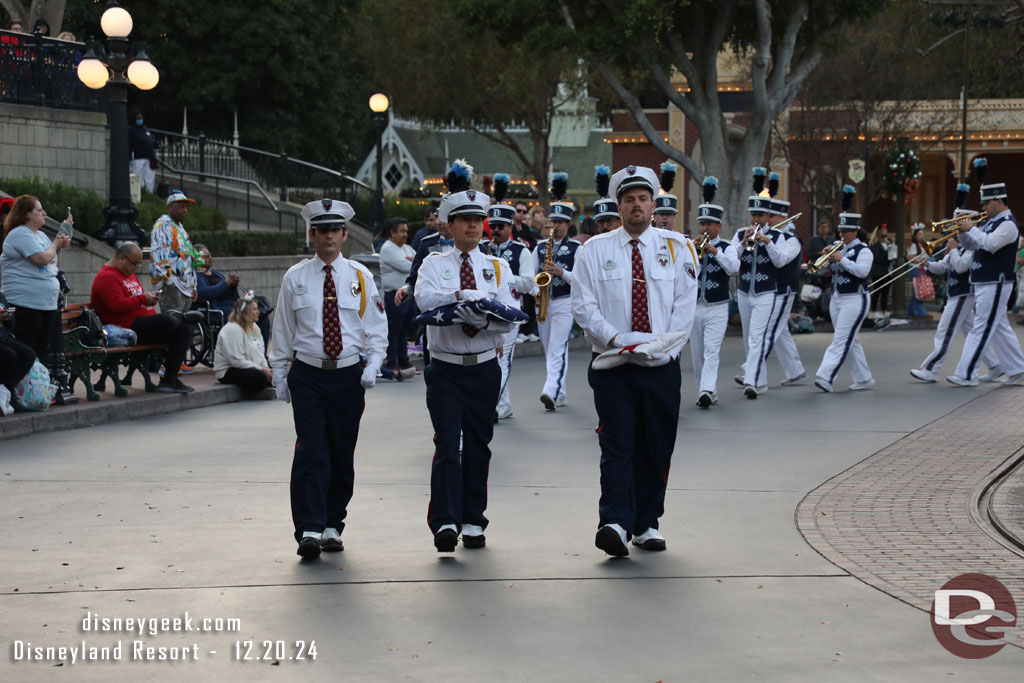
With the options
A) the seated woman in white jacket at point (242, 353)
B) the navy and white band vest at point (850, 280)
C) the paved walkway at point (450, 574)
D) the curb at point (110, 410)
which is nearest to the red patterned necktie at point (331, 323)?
the paved walkway at point (450, 574)

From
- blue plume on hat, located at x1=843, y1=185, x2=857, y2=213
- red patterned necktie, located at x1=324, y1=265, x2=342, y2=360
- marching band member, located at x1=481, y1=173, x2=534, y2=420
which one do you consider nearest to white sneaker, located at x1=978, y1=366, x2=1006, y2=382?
blue plume on hat, located at x1=843, y1=185, x2=857, y2=213

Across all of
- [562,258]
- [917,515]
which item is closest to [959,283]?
[562,258]

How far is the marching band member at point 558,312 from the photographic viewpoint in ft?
47.1

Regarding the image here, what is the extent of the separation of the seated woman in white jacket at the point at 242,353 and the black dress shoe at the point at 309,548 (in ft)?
25.2

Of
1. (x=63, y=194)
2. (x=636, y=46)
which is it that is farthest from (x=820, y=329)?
(x=63, y=194)

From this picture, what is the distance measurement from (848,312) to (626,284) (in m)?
8.68

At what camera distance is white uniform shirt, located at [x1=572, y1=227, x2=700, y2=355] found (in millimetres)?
7684

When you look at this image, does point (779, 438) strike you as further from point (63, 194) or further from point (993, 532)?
point (63, 194)

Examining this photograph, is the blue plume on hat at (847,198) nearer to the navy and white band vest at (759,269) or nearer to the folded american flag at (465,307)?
the navy and white band vest at (759,269)

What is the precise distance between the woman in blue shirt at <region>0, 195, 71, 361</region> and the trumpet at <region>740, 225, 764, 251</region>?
7172 mm

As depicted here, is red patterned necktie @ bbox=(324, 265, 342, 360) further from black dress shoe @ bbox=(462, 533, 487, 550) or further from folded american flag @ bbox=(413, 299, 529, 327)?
black dress shoe @ bbox=(462, 533, 487, 550)

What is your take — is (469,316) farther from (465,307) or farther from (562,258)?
(562,258)

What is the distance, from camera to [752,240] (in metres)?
15.5

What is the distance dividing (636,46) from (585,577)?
19893 millimetres
